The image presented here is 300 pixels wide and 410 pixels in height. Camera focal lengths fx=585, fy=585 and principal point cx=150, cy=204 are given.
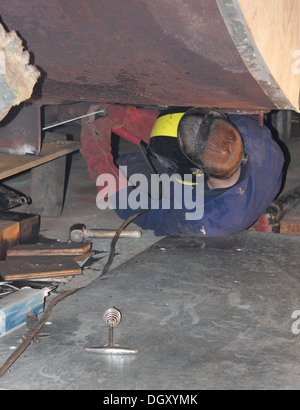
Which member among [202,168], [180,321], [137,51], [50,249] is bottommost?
[180,321]

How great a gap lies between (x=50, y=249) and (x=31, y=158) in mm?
486

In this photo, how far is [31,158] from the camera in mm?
2617

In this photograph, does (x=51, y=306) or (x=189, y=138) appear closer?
(x=51, y=306)

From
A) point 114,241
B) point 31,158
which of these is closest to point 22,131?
point 31,158

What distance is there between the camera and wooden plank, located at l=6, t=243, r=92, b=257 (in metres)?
2.79


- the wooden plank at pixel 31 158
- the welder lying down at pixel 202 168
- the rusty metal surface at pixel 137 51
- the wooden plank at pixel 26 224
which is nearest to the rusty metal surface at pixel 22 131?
the wooden plank at pixel 31 158

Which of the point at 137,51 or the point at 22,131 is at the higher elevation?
the point at 137,51

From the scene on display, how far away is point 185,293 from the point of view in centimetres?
243

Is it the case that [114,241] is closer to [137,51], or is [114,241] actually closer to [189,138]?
[189,138]

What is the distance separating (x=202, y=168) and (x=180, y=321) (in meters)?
0.85

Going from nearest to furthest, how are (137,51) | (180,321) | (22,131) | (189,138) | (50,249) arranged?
(137,51) < (180,321) < (22,131) < (189,138) < (50,249)

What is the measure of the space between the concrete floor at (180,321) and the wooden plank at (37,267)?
0.07 m

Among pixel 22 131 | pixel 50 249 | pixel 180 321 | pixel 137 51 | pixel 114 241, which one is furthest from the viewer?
pixel 114 241
